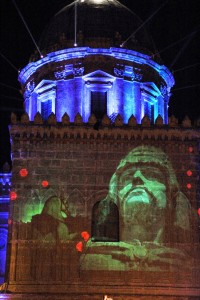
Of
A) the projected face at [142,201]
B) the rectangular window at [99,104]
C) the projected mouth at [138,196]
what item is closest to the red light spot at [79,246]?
the projected face at [142,201]

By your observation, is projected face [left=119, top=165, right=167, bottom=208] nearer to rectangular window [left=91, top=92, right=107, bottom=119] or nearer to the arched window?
the arched window

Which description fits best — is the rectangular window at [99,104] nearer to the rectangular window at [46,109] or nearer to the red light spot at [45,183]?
the rectangular window at [46,109]

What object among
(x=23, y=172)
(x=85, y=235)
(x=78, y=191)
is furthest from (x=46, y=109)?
(x=85, y=235)

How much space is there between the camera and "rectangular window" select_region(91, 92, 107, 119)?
88.7 ft

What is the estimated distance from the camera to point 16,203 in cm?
2412

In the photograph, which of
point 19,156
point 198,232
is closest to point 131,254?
point 198,232

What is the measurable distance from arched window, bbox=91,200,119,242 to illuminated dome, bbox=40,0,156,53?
8362mm

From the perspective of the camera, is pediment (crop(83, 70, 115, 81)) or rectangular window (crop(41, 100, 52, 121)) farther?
rectangular window (crop(41, 100, 52, 121))

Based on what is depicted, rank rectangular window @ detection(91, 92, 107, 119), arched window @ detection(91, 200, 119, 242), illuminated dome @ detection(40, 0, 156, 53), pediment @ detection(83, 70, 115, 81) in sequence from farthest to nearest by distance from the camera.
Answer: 1. illuminated dome @ detection(40, 0, 156, 53)
2. pediment @ detection(83, 70, 115, 81)
3. rectangular window @ detection(91, 92, 107, 119)
4. arched window @ detection(91, 200, 119, 242)

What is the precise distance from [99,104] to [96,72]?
156cm

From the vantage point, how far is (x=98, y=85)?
2745 centimetres

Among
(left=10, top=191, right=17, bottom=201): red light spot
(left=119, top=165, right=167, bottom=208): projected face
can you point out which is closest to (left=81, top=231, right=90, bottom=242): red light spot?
(left=119, top=165, right=167, bottom=208): projected face

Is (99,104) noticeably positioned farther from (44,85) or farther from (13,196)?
(13,196)

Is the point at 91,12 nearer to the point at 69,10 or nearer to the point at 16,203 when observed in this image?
the point at 69,10
